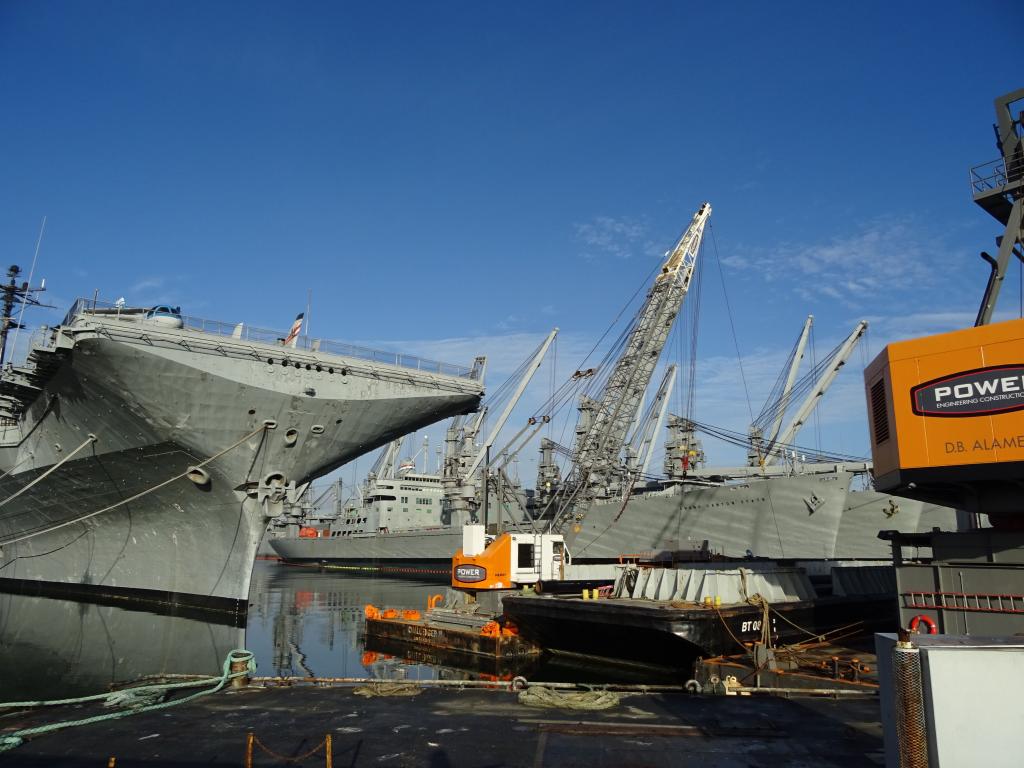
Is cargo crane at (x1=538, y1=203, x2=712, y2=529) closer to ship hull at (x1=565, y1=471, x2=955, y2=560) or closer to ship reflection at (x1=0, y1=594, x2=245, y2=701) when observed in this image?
ship hull at (x1=565, y1=471, x2=955, y2=560)

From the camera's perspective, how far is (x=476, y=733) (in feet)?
31.3

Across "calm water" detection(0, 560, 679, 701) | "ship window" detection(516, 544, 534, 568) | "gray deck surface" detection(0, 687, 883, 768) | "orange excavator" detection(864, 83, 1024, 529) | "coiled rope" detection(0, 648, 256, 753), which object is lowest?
"calm water" detection(0, 560, 679, 701)

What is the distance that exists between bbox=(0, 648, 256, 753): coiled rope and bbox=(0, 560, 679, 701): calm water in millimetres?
5723

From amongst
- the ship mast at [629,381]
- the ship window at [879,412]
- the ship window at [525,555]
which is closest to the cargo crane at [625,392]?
the ship mast at [629,381]

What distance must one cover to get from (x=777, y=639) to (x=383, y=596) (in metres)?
32.8

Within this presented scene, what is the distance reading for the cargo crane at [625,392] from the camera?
5300cm

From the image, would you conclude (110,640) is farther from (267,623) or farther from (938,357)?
(938,357)

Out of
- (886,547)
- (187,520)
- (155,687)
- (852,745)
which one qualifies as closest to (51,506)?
(187,520)

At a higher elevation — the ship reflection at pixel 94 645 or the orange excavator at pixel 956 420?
the orange excavator at pixel 956 420

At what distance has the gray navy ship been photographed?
74.3 feet

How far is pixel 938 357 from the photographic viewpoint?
11148mm

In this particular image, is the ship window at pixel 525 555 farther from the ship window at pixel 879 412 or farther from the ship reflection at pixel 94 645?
the ship window at pixel 879 412

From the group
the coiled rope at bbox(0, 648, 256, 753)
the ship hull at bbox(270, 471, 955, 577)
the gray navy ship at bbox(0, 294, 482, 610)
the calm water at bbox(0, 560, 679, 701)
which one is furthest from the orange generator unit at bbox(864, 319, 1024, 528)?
the ship hull at bbox(270, 471, 955, 577)

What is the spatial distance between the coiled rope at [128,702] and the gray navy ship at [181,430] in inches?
461
